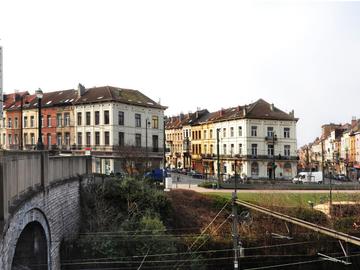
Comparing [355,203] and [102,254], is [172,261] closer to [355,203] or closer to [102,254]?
[102,254]

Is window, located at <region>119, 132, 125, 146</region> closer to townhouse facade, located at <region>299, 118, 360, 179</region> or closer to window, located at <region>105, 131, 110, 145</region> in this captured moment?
window, located at <region>105, 131, 110, 145</region>

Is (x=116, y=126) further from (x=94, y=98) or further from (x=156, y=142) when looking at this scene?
(x=156, y=142)

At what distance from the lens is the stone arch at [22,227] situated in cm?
979

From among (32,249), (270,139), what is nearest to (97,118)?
(270,139)

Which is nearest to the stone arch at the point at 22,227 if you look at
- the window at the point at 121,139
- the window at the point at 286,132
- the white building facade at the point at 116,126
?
the white building facade at the point at 116,126

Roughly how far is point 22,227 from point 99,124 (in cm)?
3631

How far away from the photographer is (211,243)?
2241 centimetres

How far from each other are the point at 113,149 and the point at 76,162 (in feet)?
83.8

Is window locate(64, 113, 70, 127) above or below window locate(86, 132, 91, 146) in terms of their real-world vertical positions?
above

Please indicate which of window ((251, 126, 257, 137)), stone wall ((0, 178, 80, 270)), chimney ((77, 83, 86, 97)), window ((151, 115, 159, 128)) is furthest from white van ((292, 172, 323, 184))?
stone wall ((0, 178, 80, 270))

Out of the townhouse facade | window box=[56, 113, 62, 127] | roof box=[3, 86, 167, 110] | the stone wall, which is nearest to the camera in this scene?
the stone wall

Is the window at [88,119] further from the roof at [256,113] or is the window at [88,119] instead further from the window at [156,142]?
the roof at [256,113]

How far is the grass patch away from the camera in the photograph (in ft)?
94.6

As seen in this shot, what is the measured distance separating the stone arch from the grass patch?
17.0m
